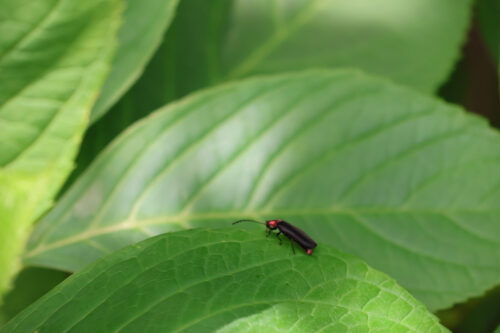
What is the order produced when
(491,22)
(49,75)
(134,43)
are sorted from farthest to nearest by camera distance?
(491,22)
(134,43)
(49,75)

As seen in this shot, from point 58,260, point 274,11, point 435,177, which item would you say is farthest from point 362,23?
point 58,260

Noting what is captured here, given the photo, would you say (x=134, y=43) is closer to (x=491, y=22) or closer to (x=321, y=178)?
(x=321, y=178)

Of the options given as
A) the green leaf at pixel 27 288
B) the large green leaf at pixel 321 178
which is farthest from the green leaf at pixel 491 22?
the green leaf at pixel 27 288

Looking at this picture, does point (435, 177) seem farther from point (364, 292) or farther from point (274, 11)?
point (274, 11)

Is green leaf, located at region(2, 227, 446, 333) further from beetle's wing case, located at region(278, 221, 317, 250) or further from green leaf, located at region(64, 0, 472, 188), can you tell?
green leaf, located at region(64, 0, 472, 188)

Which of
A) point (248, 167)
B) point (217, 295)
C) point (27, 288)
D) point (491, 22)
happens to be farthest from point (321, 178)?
point (491, 22)

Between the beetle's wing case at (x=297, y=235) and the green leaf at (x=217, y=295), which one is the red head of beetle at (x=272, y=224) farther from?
the green leaf at (x=217, y=295)

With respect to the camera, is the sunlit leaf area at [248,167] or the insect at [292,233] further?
the insect at [292,233]
